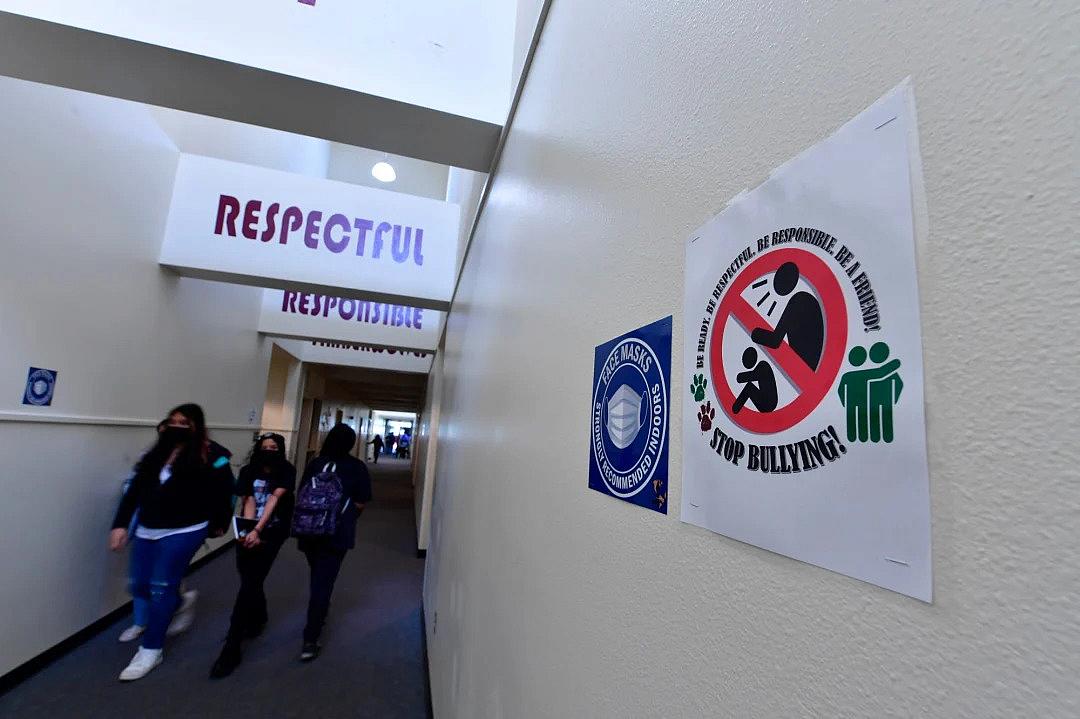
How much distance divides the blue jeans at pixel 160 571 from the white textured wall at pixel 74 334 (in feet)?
1.44

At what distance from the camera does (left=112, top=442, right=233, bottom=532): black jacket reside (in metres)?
2.77


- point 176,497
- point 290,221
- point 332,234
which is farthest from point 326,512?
point 290,221

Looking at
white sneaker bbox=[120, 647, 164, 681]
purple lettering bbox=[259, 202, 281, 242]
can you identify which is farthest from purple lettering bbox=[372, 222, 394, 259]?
white sneaker bbox=[120, 647, 164, 681]

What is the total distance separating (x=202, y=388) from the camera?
4426 mm

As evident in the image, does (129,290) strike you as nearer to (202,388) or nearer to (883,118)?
(202,388)

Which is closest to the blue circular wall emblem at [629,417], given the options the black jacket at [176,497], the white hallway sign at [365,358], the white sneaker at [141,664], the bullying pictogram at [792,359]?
the bullying pictogram at [792,359]

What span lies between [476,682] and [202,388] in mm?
4223

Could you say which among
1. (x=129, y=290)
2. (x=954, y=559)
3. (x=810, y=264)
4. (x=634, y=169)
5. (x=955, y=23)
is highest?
(x=129, y=290)

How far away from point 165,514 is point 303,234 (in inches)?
80.5

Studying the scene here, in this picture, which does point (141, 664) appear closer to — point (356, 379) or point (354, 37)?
point (354, 37)

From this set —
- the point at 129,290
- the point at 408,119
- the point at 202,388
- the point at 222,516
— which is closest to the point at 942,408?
the point at 408,119

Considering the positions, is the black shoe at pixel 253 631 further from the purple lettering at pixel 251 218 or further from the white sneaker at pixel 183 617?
the purple lettering at pixel 251 218

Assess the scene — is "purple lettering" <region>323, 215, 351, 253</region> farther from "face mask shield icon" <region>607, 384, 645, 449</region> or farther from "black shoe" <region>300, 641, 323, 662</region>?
"face mask shield icon" <region>607, 384, 645, 449</region>

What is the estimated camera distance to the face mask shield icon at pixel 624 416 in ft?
2.00
